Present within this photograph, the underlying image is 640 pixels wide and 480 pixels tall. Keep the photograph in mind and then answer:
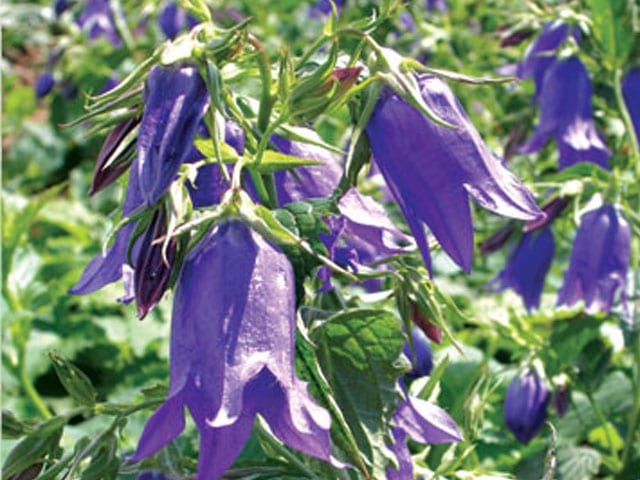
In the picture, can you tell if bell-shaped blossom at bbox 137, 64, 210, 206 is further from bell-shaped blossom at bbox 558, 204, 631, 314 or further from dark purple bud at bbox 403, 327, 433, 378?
bell-shaped blossom at bbox 558, 204, 631, 314

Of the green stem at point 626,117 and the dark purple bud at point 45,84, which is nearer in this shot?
the green stem at point 626,117

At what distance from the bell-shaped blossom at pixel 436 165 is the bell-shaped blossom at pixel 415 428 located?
0.28m

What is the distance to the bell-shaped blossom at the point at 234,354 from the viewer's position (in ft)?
4.03

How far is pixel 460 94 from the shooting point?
4184mm

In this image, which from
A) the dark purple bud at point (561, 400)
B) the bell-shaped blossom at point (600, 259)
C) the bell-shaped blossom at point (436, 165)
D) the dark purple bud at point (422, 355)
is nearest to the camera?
the bell-shaped blossom at point (436, 165)

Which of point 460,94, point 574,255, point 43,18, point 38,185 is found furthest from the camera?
point 43,18

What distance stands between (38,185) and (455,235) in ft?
15.1

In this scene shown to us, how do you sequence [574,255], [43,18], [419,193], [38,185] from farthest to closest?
[43,18] < [38,185] < [574,255] < [419,193]

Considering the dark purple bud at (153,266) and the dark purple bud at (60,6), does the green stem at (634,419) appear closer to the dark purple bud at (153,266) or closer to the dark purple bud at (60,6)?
the dark purple bud at (153,266)

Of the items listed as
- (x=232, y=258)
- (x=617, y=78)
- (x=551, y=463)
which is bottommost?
(x=617, y=78)

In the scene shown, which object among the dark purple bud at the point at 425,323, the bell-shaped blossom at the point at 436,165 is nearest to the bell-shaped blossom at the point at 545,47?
the dark purple bud at the point at 425,323

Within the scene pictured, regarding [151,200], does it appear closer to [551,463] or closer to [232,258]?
[232,258]

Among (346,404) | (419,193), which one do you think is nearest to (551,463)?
(346,404)

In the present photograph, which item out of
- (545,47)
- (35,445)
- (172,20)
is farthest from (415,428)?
(172,20)
